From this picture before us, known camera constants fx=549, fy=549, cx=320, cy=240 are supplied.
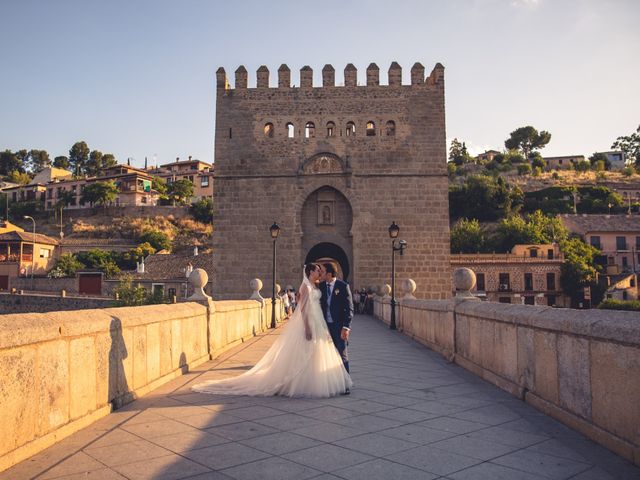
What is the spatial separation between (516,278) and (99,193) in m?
64.0

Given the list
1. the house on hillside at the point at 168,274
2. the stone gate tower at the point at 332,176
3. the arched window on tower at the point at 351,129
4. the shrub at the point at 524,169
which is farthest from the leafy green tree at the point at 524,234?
the shrub at the point at 524,169

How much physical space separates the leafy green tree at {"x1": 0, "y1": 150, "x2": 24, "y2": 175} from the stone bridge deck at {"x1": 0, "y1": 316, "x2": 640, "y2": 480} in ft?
477

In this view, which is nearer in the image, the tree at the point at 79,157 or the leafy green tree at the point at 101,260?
the leafy green tree at the point at 101,260

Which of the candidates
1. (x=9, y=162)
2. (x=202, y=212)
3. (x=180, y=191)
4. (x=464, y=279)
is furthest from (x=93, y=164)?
(x=464, y=279)

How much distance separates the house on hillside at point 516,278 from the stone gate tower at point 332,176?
24330mm

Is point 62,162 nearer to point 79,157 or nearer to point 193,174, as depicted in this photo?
point 79,157

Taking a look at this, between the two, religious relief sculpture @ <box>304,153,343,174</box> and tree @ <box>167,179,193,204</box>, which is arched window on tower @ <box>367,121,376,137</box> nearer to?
religious relief sculpture @ <box>304,153,343,174</box>

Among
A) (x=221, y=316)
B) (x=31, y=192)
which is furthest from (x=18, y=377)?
(x=31, y=192)

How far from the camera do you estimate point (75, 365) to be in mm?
4508

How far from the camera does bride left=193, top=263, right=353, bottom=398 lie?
612 cm

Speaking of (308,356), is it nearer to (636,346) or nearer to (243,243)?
A: (636,346)

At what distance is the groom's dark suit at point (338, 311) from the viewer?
22.1 feet

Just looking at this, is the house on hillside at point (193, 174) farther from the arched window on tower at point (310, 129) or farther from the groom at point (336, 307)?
the groom at point (336, 307)

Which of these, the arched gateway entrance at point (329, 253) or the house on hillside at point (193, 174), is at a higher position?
the house on hillside at point (193, 174)
